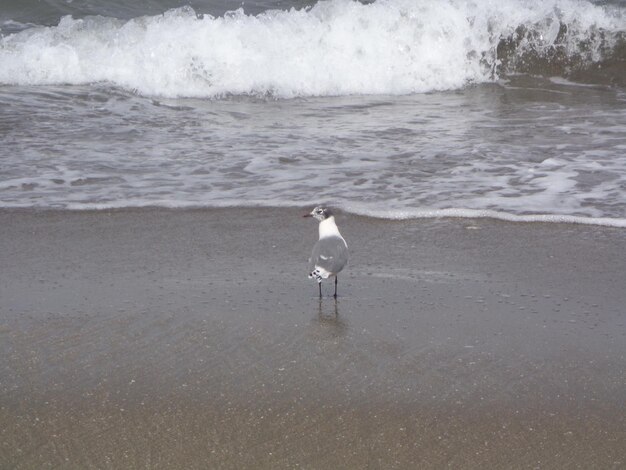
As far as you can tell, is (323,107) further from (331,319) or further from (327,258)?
(331,319)

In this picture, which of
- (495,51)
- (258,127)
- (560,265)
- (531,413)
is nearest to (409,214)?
(560,265)

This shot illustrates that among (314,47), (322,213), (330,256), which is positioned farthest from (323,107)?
(330,256)

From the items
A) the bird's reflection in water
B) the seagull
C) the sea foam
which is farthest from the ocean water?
the bird's reflection in water

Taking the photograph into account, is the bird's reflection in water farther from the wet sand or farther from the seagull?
the seagull

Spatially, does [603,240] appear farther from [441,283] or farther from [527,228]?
[441,283]

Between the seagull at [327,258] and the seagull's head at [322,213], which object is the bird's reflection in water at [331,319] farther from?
the seagull's head at [322,213]

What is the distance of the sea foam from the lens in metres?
11.6

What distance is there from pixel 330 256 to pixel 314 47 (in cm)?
828

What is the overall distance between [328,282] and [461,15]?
8.90 metres

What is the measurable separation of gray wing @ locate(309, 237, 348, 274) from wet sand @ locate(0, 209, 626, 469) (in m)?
0.17

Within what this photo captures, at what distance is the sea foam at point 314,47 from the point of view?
11.6 metres

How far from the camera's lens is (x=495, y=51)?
509 inches

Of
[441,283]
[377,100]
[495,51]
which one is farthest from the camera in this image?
[495,51]

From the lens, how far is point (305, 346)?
4309 mm
